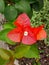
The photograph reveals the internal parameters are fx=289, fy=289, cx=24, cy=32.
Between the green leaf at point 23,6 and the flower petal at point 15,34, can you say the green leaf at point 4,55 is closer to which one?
the flower petal at point 15,34

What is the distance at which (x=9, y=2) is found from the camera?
1704 mm

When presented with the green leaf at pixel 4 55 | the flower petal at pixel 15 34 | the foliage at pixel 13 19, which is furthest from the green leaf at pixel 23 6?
the green leaf at pixel 4 55

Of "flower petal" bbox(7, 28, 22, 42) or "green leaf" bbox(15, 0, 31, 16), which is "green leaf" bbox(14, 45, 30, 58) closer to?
"flower petal" bbox(7, 28, 22, 42)

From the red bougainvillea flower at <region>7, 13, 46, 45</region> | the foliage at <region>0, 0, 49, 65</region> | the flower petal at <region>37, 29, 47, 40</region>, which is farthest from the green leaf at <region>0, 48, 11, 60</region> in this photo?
the flower petal at <region>37, 29, 47, 40</region>

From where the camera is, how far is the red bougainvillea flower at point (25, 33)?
1538mm

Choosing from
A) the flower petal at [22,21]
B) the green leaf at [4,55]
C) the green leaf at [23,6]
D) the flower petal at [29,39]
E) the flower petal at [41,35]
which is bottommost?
the green leaf at [4,55]

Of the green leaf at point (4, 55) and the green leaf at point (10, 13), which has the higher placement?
the green leaf at point (10, 13)

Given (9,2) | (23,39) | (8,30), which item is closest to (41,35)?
(23,39)

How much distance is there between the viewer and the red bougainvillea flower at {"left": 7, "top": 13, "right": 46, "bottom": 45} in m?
1.54

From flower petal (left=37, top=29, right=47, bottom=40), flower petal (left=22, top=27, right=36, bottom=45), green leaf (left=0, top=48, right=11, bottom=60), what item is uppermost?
flower petal (left=37, top=29, right=47, bottom=40)

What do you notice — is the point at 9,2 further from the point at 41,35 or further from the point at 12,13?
the point at 41,35

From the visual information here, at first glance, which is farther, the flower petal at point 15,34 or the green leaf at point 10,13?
the green leaf at point 10,13

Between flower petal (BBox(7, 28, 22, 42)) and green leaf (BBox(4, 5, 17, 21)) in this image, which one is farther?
green leaf (BBox(4, 5, 17, 21))

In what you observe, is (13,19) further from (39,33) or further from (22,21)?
(39,33)
